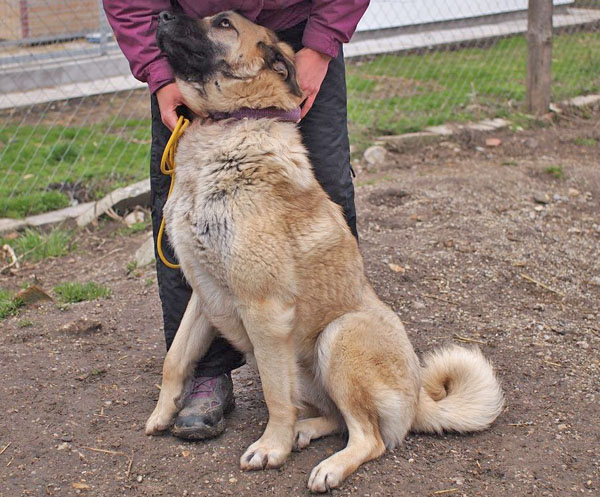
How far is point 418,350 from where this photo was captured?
368cm

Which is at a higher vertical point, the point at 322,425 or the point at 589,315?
the point at 322,425

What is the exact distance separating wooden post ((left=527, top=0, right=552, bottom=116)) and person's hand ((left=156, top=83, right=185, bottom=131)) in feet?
17.1

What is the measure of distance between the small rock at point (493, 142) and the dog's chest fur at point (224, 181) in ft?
14.3

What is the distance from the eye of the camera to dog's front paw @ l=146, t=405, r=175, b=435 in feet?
9.71

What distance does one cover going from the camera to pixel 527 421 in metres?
3.14

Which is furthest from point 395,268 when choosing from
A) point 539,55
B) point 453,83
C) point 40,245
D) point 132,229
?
point 453,83

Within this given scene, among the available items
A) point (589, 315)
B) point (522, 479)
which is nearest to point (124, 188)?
point (589, 315)

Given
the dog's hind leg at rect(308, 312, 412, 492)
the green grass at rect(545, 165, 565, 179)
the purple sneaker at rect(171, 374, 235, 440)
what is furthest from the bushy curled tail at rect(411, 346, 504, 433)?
the green grass at rect(545, 165, 565, 179)

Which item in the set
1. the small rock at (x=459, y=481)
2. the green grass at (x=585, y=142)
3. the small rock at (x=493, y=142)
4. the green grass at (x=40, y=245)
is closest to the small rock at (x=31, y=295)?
the green grass at (x=40, y=245)

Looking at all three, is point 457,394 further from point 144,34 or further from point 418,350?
point 144,34

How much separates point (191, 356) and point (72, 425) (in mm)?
523

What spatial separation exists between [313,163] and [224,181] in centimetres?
55

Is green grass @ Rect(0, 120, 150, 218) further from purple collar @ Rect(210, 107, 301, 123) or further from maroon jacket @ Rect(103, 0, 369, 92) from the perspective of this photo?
purple collar @ Rect(210, 107, 301, 123)

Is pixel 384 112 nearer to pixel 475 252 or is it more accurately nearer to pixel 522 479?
pixel 475 252
